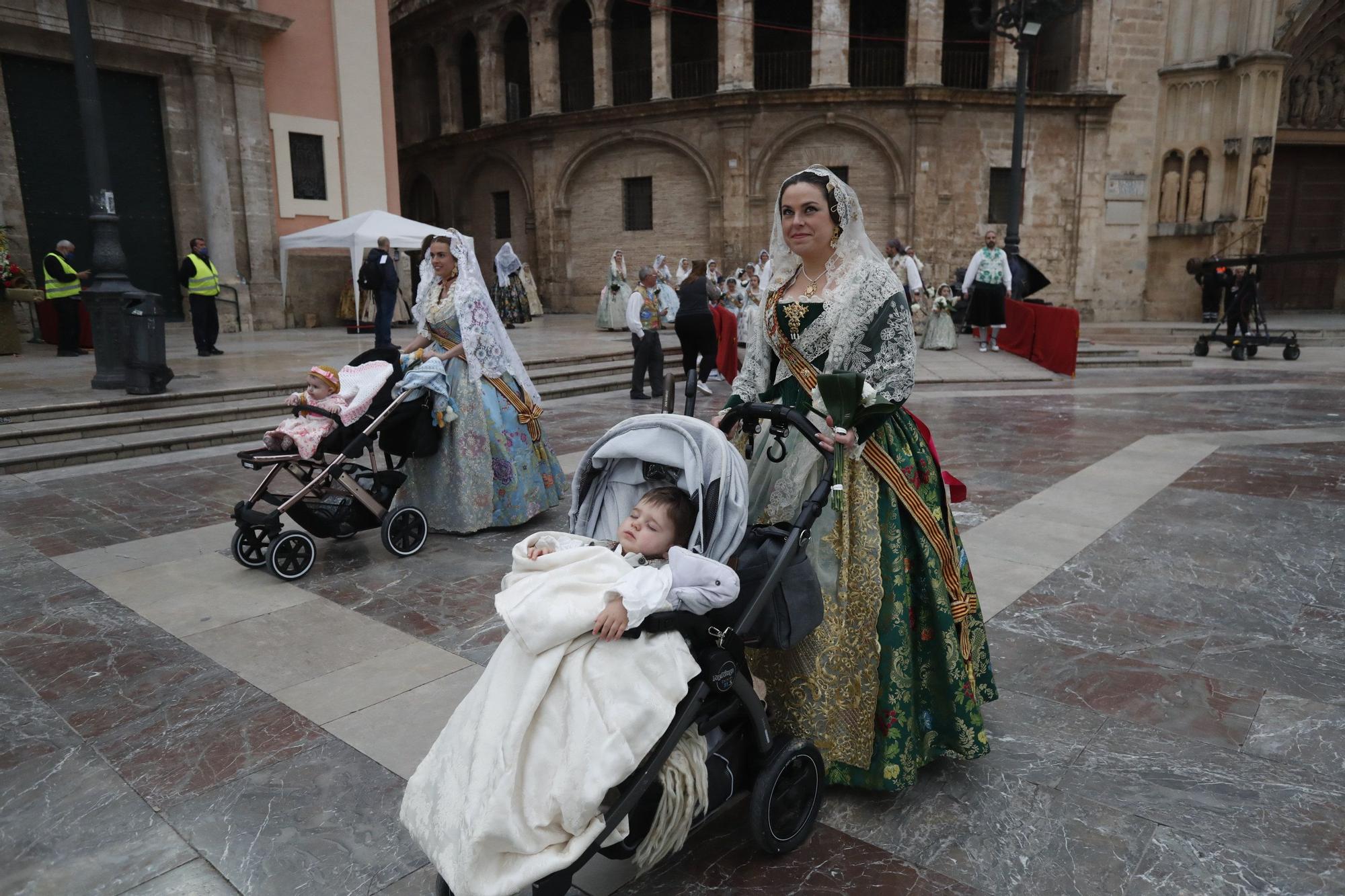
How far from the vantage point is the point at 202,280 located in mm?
13711

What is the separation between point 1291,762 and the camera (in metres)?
2.97

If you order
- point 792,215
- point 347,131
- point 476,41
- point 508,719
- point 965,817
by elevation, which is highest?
point 476,41

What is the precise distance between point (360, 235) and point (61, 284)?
16.0 ft

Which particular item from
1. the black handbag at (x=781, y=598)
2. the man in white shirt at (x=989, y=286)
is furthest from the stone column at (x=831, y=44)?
the black handbag at (x=781, y=598)

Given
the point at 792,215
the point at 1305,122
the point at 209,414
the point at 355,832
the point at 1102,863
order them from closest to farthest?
the point at 1102,863
the point at 355,832
the point at 792,215
the point at 209,414
the point at 1305,122

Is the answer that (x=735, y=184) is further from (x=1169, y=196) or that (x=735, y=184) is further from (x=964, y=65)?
(x=1169, y=196)

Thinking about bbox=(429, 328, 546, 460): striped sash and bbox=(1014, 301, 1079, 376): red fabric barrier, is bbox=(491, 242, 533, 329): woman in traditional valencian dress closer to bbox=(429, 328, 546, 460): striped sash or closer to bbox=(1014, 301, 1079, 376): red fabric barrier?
bbox=(1014, 301, 1079, 376): red fabric barrier

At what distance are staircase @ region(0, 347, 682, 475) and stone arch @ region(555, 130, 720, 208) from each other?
54.8 ft

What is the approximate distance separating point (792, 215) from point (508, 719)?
1.80m

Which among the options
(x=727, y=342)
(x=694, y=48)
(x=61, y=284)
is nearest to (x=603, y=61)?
(x=694, y=48)

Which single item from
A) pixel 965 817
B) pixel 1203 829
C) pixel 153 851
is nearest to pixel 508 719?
pixel 153 851

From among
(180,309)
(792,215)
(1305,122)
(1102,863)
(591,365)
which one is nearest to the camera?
(1102,863)

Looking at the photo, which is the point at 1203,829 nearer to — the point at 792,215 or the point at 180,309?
the point at 792,215

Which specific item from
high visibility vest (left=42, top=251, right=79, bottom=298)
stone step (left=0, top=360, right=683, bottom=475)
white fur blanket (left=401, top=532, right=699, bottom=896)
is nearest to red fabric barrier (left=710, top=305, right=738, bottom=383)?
stone step (left=0, top=360, right=683, bottom=475)
